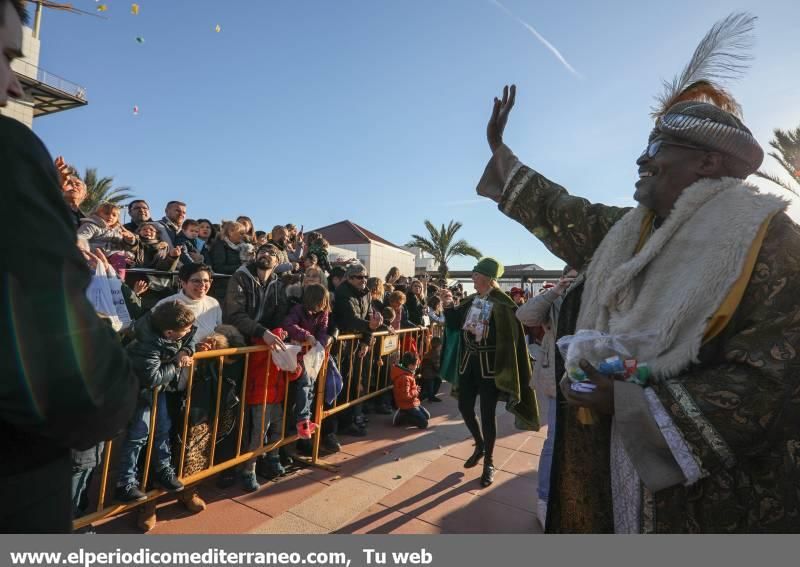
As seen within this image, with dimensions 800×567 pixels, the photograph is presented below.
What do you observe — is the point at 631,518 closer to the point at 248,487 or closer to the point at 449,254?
the point at 248,487

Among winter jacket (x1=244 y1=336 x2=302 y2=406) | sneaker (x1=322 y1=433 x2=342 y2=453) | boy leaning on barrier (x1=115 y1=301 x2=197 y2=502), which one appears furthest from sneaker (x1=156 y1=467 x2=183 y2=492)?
sneaker (x1=322 y1=433 x2=342 y2=453)

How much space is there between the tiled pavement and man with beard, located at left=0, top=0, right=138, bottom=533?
2.53m

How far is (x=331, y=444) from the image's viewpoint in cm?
461

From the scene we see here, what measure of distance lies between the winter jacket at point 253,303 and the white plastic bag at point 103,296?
0.93 metres

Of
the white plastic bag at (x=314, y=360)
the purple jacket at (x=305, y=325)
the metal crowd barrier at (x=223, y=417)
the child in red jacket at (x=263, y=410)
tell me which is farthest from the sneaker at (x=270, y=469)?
the purple jacket at (x=305, y=325)


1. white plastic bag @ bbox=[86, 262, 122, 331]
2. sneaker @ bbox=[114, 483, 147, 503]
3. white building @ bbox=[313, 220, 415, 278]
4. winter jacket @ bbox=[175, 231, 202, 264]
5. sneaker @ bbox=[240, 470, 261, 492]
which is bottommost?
sneaker @ bbox=[240, 470, 261, 492]

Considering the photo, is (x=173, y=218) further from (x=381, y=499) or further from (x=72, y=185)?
(x=381, y=499)

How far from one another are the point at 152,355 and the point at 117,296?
1.20 meters

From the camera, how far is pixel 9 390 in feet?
2.32

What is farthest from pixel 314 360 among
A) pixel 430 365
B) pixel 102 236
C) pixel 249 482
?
pixel 430 365

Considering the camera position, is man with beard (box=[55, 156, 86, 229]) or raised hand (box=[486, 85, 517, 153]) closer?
raised hand (box=[486, 85, 517, 153])

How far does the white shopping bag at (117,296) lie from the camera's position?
3.62 metres

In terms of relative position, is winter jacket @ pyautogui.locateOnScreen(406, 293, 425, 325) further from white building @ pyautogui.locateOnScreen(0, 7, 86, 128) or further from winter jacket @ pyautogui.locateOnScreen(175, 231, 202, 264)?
white building @ pyautogui.locateOnScreen(0, 7, 86, 128)

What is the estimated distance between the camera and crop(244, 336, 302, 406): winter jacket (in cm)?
380
